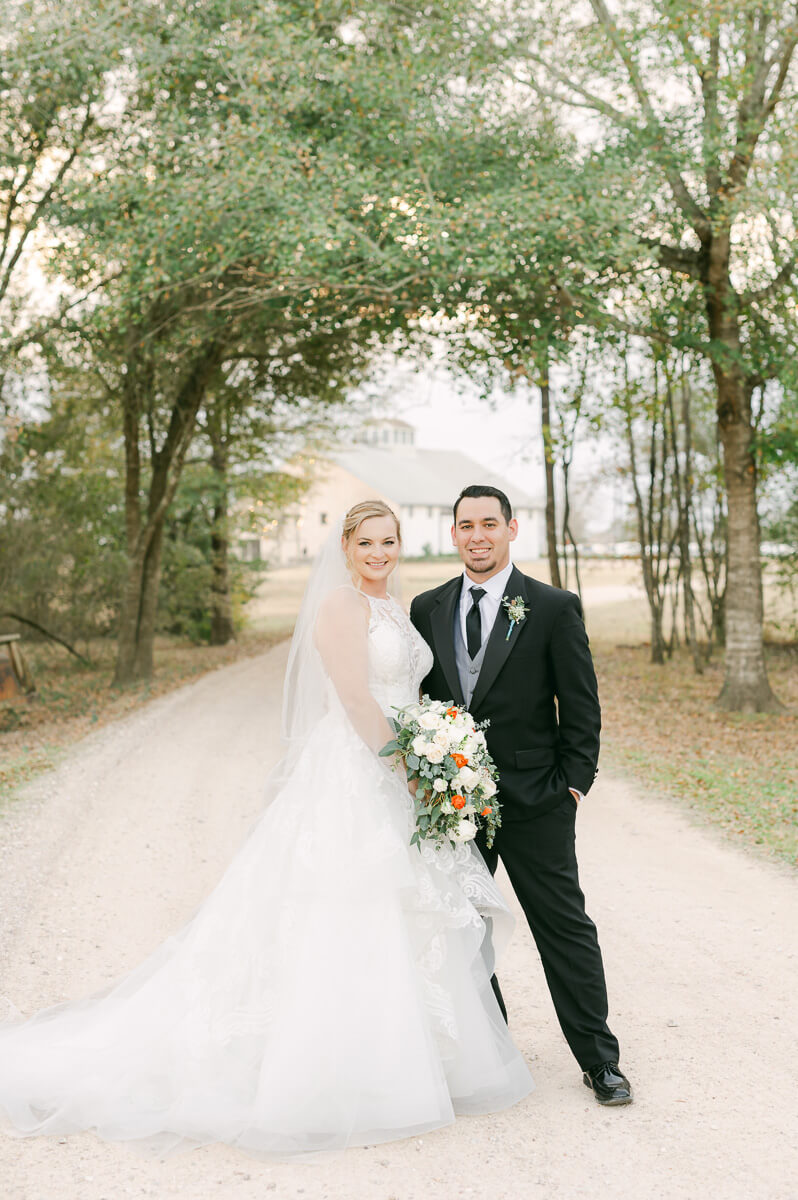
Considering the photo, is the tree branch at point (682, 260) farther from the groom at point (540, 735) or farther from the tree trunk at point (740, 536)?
the groom at point (540, 735)

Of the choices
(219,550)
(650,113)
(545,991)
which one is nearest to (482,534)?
(545,991)

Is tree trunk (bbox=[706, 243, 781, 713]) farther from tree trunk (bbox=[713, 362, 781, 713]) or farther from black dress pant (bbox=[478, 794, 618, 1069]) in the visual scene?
black dress pant (bbox=[478, 794, 618, 1069])

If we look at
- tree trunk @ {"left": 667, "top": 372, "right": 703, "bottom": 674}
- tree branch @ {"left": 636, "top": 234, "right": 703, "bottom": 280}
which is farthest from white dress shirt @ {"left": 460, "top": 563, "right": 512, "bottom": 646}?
tree trunk @ {"left": 667, "top": 372, "right": 703, "bottom": 674}

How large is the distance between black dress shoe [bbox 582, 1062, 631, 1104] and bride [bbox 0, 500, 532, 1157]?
249 mm

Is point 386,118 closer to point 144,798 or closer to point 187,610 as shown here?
point 144,798

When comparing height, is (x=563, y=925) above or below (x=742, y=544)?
below

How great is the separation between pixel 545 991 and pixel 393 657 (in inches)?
79.5

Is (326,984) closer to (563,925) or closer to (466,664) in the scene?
(563,925)

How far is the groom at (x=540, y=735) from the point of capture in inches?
147

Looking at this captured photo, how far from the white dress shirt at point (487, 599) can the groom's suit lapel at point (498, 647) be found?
0.09 feet

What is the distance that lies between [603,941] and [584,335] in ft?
28.9

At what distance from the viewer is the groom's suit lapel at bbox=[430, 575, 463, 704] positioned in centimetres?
391

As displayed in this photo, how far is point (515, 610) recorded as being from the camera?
3777 millimetres

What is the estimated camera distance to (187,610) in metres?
25.2
